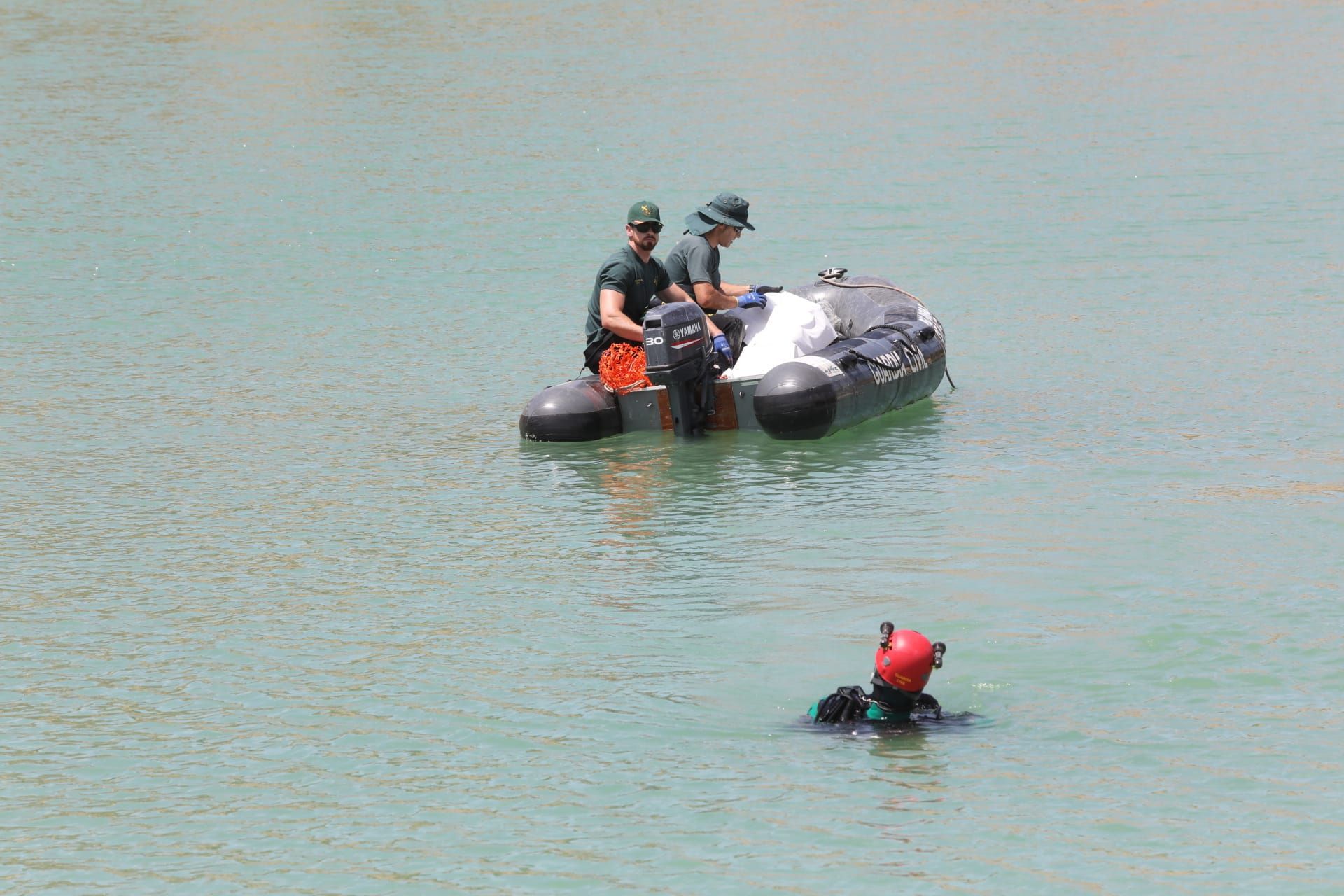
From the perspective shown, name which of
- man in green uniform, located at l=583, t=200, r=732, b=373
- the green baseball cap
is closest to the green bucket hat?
man in green uniform, located at l=583, t=200, r=732, b=373

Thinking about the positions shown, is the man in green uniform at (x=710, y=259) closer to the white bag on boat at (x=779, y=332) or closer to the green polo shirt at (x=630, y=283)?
the white bag on boat at (x=779, y=332)

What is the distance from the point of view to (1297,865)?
20.2 feet

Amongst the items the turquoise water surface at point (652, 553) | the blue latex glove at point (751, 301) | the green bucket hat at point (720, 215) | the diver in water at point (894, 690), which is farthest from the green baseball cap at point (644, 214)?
the diver in water at point (894, 690)

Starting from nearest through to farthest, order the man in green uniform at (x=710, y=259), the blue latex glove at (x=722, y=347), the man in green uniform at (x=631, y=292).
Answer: the man in green uniform at (x=631, y=292) → the blue latex glove at (x=722, y=347) → the man in green uniform at (x=710, y=259)

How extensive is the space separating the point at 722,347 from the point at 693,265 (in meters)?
0.70

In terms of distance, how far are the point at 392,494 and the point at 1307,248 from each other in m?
11.8

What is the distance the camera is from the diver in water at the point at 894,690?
6.94m

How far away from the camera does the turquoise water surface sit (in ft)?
21.6

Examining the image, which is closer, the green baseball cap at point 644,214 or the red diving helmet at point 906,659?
the red diving helmet at point 906,659

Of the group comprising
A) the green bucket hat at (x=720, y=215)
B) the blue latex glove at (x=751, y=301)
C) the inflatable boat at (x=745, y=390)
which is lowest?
the inflatable boat at (x=745, y=390)

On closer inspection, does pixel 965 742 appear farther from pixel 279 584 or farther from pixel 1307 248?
pixel 1307 248

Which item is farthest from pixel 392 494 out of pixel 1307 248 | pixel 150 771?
pixel 1307 248

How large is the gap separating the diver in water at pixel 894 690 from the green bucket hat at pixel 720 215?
6208mm

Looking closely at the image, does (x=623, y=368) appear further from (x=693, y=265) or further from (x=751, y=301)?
(x=751, y=301)
